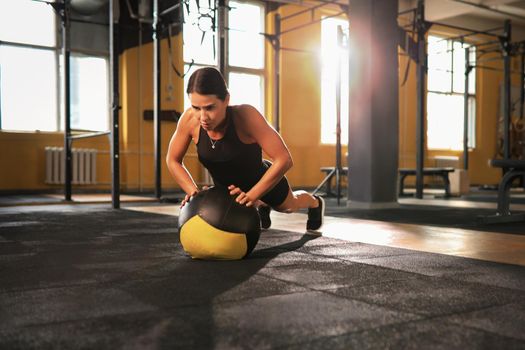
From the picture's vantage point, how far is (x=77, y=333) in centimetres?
127

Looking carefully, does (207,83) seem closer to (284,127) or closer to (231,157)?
(231,157)

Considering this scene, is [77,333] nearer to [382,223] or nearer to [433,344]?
[433,344]

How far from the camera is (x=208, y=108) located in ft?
7.22

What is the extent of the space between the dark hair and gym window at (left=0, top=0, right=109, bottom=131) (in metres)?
5.97

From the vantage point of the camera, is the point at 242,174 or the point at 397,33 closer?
the point at 242,174

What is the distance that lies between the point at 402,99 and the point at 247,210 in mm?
8823

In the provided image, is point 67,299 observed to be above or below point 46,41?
below

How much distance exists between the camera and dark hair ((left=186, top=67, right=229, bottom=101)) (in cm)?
217

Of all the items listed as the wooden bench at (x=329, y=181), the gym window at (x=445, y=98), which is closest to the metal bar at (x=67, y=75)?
the wooden bench at (x=329, y=181)

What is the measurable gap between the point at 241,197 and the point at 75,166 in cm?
594

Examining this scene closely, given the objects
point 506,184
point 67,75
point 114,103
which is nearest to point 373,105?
point 506,184

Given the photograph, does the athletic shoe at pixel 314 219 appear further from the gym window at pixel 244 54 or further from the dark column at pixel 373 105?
the gym window at pixel 244 54

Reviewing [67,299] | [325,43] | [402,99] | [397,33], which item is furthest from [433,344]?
[402,99]

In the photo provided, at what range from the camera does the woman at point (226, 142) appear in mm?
2209
